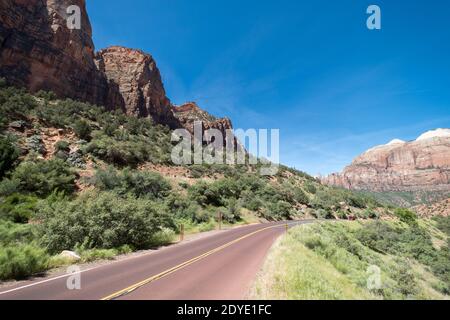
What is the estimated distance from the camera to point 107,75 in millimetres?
72188

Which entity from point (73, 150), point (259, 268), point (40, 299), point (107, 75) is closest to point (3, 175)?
point (73, 150)

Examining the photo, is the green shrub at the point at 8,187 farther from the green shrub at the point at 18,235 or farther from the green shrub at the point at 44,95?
the green shrub at the point at 44,95

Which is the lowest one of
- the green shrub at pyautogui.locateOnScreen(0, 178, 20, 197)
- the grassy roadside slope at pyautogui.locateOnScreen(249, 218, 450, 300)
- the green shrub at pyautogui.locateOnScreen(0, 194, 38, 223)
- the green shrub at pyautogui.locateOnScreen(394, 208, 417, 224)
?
the green shrub at pyautogui.locateOnScreen(394, 208, 417, 224)

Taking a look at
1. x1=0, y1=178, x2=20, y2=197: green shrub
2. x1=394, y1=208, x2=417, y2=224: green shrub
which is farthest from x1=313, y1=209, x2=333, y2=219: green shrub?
x1=0, y1=178, x2=20, y2=197: green shrub

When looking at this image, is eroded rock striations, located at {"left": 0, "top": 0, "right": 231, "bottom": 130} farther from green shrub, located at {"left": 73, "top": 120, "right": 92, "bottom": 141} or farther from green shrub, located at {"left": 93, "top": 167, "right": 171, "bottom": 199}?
green shrub, located at {"left": 93, "top": 167, "right": 171, "bottom": 199}

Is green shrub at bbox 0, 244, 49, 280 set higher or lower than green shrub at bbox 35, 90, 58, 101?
lower

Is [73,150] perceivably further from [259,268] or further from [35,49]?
[259,268]

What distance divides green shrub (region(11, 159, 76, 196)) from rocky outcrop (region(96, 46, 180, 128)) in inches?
1649

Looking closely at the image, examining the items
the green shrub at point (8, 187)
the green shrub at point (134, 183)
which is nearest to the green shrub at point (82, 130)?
the green shrub at point (134, 183)

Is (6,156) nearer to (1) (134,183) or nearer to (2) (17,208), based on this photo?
(2) (17,208)

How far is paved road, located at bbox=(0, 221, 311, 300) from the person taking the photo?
6.91 metres

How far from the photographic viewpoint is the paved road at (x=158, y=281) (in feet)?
22.7

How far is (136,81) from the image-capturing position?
236 feet
